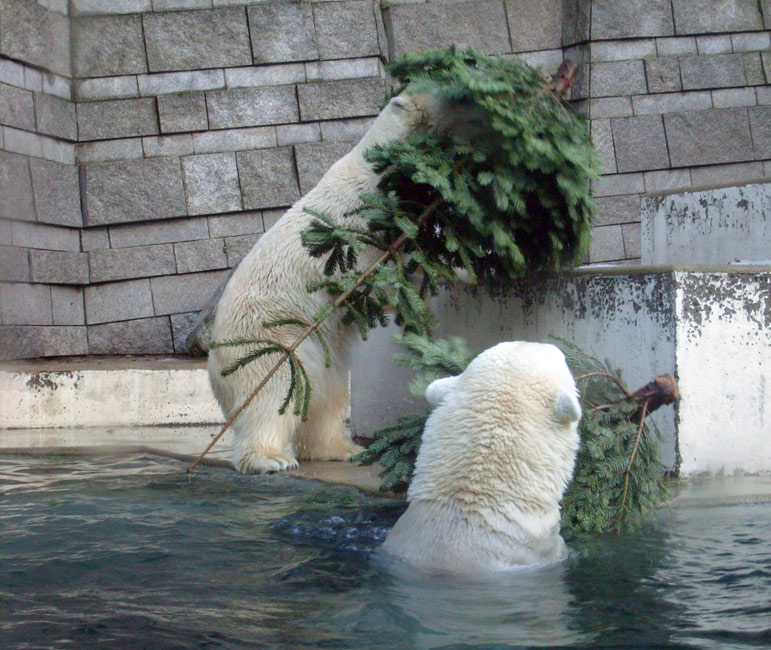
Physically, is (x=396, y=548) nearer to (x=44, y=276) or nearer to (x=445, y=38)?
(x=44, y=276)

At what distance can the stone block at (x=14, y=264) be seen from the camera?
293 inches

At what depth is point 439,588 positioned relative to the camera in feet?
8.68

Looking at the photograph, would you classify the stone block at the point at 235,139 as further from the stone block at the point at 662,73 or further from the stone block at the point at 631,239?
the stone block at the point at 662,73

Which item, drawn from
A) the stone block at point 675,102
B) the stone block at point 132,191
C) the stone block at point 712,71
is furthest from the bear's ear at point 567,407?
the stone block at point 712,71

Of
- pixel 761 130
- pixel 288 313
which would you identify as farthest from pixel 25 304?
pixel 761 130

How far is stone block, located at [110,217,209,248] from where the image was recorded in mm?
8453

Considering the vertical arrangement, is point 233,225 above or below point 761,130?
below

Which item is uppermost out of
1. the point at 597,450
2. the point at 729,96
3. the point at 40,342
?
the point at 729,96

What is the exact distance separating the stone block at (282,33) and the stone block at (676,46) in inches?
129

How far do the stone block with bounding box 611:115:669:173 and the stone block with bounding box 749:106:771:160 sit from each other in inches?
34.0

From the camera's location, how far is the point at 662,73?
29.0 feet

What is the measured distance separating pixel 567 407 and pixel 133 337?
6313 mm

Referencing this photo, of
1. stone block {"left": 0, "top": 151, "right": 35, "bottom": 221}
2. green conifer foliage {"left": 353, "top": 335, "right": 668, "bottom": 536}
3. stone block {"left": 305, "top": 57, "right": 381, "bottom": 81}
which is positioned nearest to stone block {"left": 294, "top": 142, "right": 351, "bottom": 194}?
stone block {"left": 305, "top": 57, "right": 381, "bottom": 81}

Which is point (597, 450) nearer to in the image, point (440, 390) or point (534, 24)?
point (440, 390)
